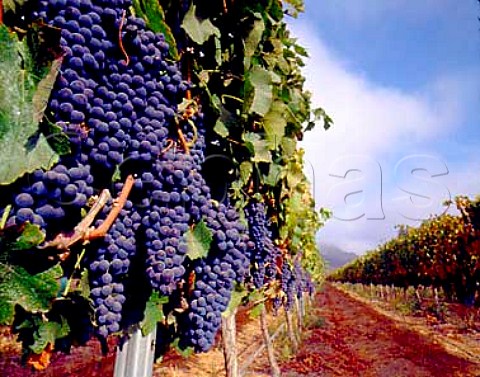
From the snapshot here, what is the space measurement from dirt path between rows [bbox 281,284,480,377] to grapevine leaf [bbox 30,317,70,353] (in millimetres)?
9734

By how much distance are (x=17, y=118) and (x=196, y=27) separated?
81 centimetres

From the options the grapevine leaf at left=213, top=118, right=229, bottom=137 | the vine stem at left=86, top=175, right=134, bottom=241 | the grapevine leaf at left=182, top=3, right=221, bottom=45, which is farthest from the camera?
the grapevine leaf at left=213, top=118, right=229, bottom=137

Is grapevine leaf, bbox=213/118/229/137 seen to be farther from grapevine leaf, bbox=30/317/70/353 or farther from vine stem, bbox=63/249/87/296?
grapevine leaf, bbox=30/317/70/353

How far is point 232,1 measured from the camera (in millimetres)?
1919

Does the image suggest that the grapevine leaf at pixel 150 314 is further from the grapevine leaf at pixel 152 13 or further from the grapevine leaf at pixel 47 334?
the grapevine leaf at pixel 152 13

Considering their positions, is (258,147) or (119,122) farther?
(258,147)

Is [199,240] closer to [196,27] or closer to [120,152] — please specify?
[120,152]

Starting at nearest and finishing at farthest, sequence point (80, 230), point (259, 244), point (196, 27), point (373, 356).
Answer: point (80, 230)
point (196, 27)
point (259, 244)
point (373, 356)

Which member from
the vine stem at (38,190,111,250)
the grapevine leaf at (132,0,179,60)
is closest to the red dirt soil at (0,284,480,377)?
the vine stem at (38,190,111,250)

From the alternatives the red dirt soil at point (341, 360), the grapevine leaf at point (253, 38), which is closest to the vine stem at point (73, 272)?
the grapevine leaf at point (253, 38)

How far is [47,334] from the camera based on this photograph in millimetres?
1235

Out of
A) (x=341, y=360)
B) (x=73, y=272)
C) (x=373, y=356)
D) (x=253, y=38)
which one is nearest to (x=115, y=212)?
(x=73, y=272)

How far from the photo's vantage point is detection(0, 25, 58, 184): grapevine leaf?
3.28ft

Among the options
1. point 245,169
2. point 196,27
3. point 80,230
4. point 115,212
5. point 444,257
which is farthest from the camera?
point 444,257
